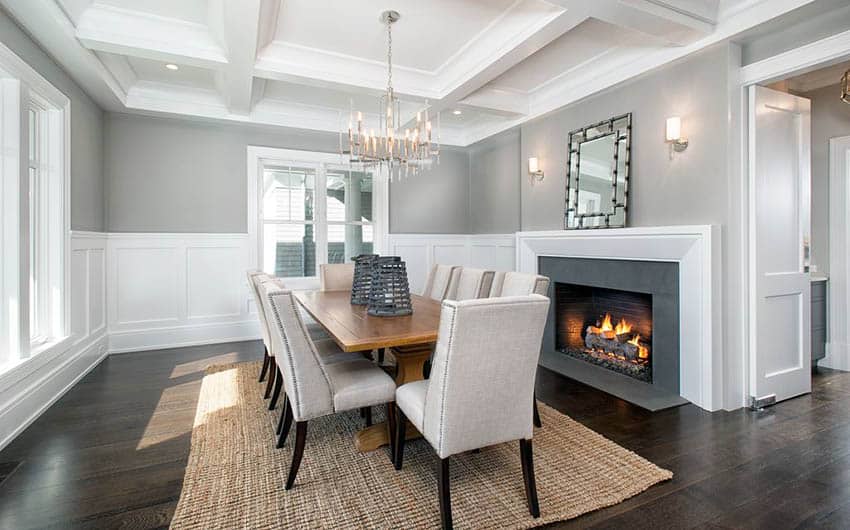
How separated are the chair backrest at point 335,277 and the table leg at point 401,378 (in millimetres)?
1798

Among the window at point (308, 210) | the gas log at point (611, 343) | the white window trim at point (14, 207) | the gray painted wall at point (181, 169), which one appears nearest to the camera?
the white window trim at point (14, 207)

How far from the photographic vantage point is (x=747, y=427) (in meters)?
2.59

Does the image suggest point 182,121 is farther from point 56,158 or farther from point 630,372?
point 630,372

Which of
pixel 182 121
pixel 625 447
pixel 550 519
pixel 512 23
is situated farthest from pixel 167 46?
pixel 625 447

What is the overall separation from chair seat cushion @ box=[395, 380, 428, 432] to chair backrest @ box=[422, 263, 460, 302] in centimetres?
150

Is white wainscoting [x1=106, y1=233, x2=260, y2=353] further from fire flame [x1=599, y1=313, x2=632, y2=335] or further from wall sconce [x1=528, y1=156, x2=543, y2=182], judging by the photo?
fire flame [x1=599, y1=313, x2=632, y2=335]

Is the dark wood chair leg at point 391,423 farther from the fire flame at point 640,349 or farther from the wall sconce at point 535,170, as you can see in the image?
the wall sconce at point 535,170

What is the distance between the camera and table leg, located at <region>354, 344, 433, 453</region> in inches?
91.9

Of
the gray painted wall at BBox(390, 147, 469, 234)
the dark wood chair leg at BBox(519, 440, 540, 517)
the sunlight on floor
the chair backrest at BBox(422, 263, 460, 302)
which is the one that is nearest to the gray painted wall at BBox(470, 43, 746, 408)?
the chair backrest at BBox(422, 263, 460, 302)

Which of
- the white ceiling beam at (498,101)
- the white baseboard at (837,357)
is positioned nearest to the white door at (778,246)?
the white baseboard at (837,357)

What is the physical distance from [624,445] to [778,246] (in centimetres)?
189

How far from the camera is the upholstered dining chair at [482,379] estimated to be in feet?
5.09

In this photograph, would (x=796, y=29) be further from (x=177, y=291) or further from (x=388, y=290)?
(x=177, y=291)

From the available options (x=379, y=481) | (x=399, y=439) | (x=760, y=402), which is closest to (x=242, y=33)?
(x=399, y=439)
